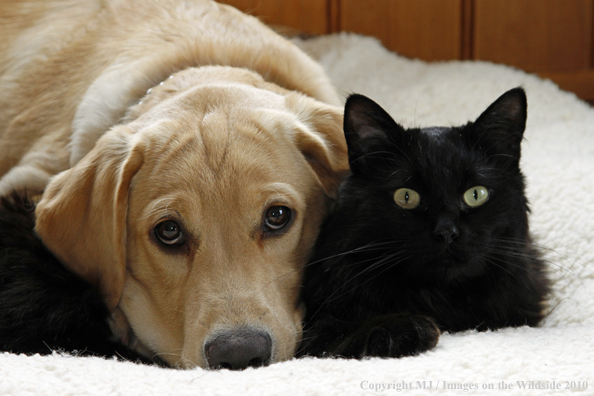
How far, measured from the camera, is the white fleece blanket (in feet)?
4.02

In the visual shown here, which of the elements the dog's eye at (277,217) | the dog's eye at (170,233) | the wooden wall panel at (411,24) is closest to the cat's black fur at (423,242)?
the dog's eye at (277,217)

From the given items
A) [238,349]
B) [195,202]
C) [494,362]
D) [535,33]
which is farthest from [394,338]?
[535,33]

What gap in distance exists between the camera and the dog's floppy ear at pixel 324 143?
A: 190cm

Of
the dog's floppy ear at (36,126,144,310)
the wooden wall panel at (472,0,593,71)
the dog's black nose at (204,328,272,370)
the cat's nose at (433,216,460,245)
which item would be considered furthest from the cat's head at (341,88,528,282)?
the wooden wall panel at (472,0,593,71)

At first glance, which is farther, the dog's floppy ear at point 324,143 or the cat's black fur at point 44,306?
the dog's floppy ear at point 324,143

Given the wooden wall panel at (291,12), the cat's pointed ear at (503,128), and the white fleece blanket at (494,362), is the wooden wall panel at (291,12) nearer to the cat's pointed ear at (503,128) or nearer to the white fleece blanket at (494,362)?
the white fleece blanket at (494,362)

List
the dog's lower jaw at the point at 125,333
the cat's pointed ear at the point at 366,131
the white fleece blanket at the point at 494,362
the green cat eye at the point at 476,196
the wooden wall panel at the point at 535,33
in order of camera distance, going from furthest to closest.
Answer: the wooden wall panel at the point at 535,33 < the dog's lower jaw at the point at 125,333 < the cat's pointed ear at the point at 366,131 < the green cat eye at the point at 476,196 < the white fleece blanket at the point at 494,362

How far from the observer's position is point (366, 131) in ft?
5.64

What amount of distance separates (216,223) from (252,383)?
51cm

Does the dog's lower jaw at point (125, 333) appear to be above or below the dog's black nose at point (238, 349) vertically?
below

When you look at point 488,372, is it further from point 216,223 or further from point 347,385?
point 216,223

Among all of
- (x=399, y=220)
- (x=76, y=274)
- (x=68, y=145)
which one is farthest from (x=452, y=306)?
(x=68, y=145)

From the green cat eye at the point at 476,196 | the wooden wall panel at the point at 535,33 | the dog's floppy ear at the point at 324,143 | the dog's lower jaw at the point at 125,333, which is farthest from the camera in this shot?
the wooden wall panel at the point at 535,33

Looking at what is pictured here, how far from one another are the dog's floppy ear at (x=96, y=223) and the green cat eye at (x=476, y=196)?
895 mm
